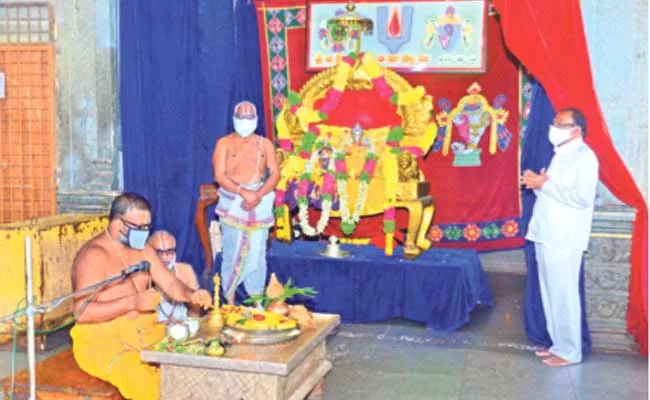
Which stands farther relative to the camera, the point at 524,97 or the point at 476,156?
the point at 476,156

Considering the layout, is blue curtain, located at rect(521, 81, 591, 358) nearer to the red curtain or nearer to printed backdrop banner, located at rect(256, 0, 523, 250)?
the red curtain

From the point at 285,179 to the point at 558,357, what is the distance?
3151mm

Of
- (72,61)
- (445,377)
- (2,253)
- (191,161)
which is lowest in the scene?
(445,377)

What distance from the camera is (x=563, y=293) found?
6246mm

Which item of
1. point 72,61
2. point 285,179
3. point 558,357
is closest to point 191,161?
point 285,179

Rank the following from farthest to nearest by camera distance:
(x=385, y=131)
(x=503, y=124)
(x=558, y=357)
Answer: (x=503, y=124) < (x=385, y=131) < (x=558, y=357)

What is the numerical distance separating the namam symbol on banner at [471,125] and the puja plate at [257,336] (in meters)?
5.42

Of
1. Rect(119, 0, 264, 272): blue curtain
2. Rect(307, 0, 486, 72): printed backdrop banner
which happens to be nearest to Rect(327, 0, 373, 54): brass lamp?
Rect(307, 0, 486, 72): printed backdrop banner

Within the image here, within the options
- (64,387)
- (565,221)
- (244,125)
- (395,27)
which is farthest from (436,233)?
(64,387)

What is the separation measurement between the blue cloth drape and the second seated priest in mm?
279

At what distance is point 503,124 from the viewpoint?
9.45 m

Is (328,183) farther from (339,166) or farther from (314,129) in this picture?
(314,129)

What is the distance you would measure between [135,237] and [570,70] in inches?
136

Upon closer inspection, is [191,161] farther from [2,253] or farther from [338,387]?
[338,387]
